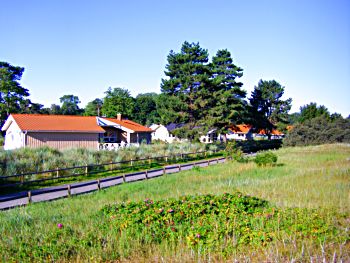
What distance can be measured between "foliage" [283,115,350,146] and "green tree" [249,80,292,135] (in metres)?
7.04

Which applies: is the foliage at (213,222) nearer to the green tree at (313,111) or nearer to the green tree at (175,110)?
the green tree at (175,110)

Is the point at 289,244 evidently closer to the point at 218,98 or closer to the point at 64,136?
the point at 64,136

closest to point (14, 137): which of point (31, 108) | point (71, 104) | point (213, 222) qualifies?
point (213, 222)

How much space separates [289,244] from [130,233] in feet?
11.2

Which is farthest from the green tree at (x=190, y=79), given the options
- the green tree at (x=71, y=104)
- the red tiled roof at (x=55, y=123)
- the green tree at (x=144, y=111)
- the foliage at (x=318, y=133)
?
the green tree at (x=71, y=104)

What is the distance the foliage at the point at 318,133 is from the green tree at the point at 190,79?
76.8ft

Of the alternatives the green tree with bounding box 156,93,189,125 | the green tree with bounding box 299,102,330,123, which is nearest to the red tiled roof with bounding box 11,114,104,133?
the green tree with bounding box 156,93,189,125

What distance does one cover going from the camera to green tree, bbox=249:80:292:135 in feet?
215

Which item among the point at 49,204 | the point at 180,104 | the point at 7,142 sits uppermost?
the point at 180,104

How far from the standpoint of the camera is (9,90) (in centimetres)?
5009

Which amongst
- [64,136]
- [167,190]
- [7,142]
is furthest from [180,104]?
[167,190]

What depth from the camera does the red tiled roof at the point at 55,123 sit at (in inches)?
1270

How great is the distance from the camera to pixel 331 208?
8.91 m

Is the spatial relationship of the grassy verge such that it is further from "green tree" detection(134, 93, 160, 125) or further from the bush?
"green tree" detection(134, 93, 160, 125)
